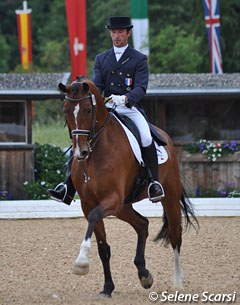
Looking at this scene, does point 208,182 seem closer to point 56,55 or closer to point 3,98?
point 3,98

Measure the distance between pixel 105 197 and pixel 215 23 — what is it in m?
17.4

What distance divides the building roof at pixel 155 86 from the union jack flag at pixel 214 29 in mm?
5367

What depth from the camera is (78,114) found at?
804 cm

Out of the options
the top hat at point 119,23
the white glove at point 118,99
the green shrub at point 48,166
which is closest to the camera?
the white glove at point 118,99

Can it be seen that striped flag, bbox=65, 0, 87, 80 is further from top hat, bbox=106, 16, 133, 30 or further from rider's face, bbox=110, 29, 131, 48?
top hat, bbox=106, 16, 133, 30

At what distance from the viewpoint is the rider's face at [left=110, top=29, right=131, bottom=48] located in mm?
9094

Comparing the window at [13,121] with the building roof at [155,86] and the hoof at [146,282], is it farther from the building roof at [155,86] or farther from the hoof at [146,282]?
the hoof at [146,282]

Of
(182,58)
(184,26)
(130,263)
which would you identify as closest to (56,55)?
(184,26)

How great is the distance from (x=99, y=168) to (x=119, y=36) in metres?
1.52

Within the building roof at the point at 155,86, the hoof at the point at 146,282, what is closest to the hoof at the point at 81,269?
the hoof at the point at 146,282

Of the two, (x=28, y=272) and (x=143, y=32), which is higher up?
(x=143, y=32)

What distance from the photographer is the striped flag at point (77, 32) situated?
2281 centimetres

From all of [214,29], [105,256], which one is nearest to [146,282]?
[105,256]

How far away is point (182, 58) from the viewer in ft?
123
